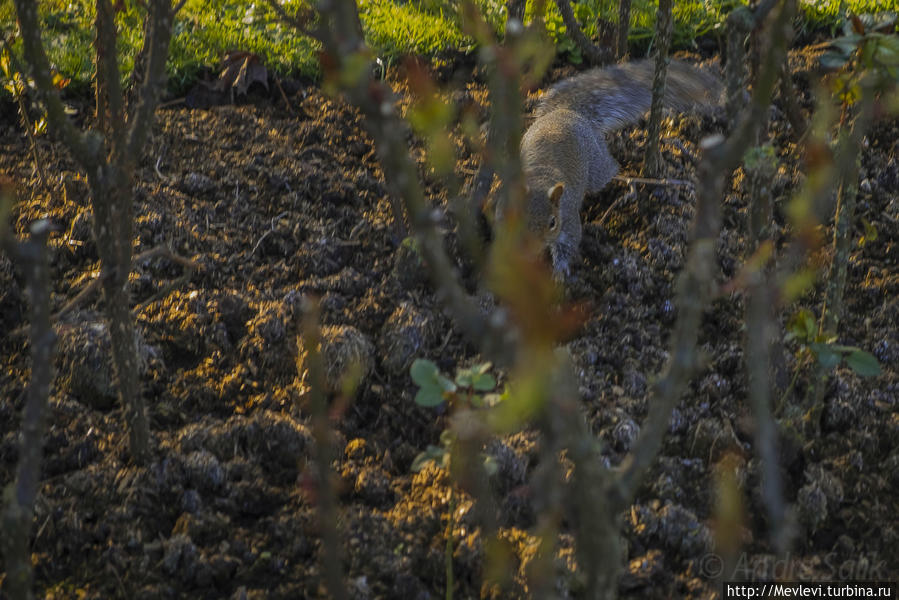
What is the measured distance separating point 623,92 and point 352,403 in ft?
7.07

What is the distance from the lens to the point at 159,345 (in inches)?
102

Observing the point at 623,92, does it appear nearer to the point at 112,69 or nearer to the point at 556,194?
the point at 556,194

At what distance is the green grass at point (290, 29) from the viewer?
4.05 metres

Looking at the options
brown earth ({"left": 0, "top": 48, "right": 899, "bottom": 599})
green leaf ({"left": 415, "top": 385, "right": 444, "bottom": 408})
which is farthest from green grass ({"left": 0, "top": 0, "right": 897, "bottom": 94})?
green leaf ({"left": 415, "top": 385, "right": 444, "bottom": 408})

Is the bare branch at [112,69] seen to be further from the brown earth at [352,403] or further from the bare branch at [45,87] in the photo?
the brown earth at [352,403]

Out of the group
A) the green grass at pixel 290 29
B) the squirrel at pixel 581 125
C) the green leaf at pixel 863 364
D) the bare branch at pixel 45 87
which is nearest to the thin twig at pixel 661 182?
the squirrel at pixel 581 125

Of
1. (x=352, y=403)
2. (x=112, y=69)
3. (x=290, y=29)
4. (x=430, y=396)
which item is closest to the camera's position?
(x=430, y=396)

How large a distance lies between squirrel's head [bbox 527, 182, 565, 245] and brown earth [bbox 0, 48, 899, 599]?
0.47 ft

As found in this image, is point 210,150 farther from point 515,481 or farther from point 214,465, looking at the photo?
point 515,481

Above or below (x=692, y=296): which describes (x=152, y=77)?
above

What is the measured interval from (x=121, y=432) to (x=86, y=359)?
276 mm

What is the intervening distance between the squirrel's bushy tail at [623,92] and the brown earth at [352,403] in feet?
1.31

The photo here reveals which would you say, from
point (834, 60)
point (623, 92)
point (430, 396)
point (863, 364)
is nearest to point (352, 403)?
point (430, 396)

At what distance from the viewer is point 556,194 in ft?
11.0
